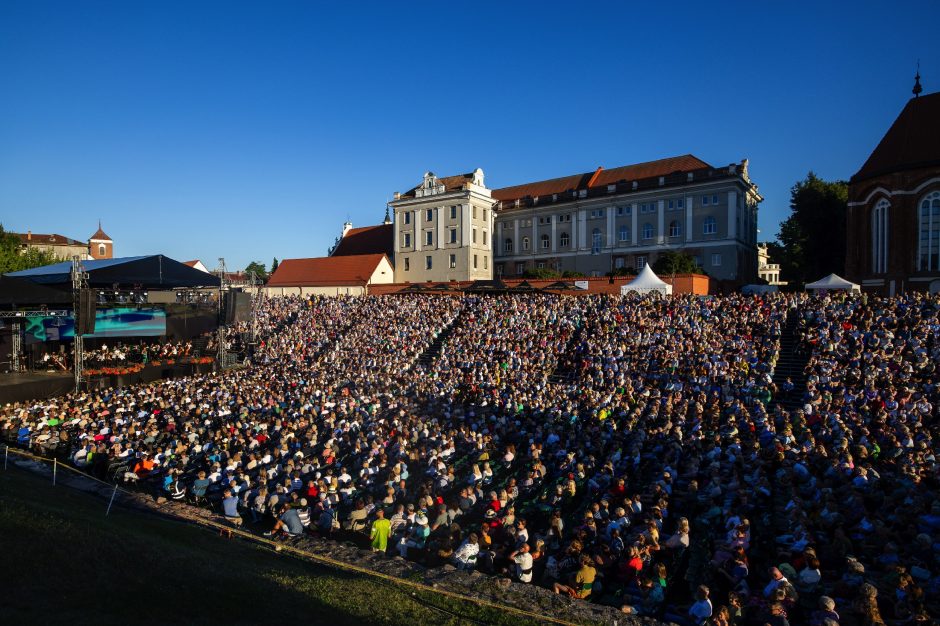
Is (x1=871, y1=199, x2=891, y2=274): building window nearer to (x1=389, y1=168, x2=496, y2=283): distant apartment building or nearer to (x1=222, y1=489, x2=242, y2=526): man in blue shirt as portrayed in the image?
(x1=389, y1=168, x2=496, y2=283): distant apartment building

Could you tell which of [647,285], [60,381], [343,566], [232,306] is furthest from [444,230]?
[343,566]

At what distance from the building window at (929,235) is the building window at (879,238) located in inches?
65.7

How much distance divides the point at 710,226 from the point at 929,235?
47.0 ft

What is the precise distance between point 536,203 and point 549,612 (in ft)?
158

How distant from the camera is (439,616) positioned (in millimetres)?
6723

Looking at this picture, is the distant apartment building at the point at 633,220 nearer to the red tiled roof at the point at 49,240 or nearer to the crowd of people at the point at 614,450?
the crowd of people at the point at 614,450

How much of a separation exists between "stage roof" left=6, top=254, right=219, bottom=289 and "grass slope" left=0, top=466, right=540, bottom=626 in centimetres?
2020

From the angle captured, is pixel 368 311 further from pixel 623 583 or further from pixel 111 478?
pixel 623 583

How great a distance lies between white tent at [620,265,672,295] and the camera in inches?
1144

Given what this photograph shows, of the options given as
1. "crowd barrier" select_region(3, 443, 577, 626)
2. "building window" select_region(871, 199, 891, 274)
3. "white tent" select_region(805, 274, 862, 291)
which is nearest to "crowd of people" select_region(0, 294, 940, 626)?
"crowd barrier" select_region(3, 443, 577, 626)

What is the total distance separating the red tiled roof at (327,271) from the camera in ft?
157

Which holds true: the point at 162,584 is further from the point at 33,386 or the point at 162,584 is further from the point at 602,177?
the point at 602,177

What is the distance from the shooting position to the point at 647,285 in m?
29.5

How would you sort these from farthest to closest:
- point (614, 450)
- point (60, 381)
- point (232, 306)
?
point (232, 306), point (60, 381), point (614, 450)
